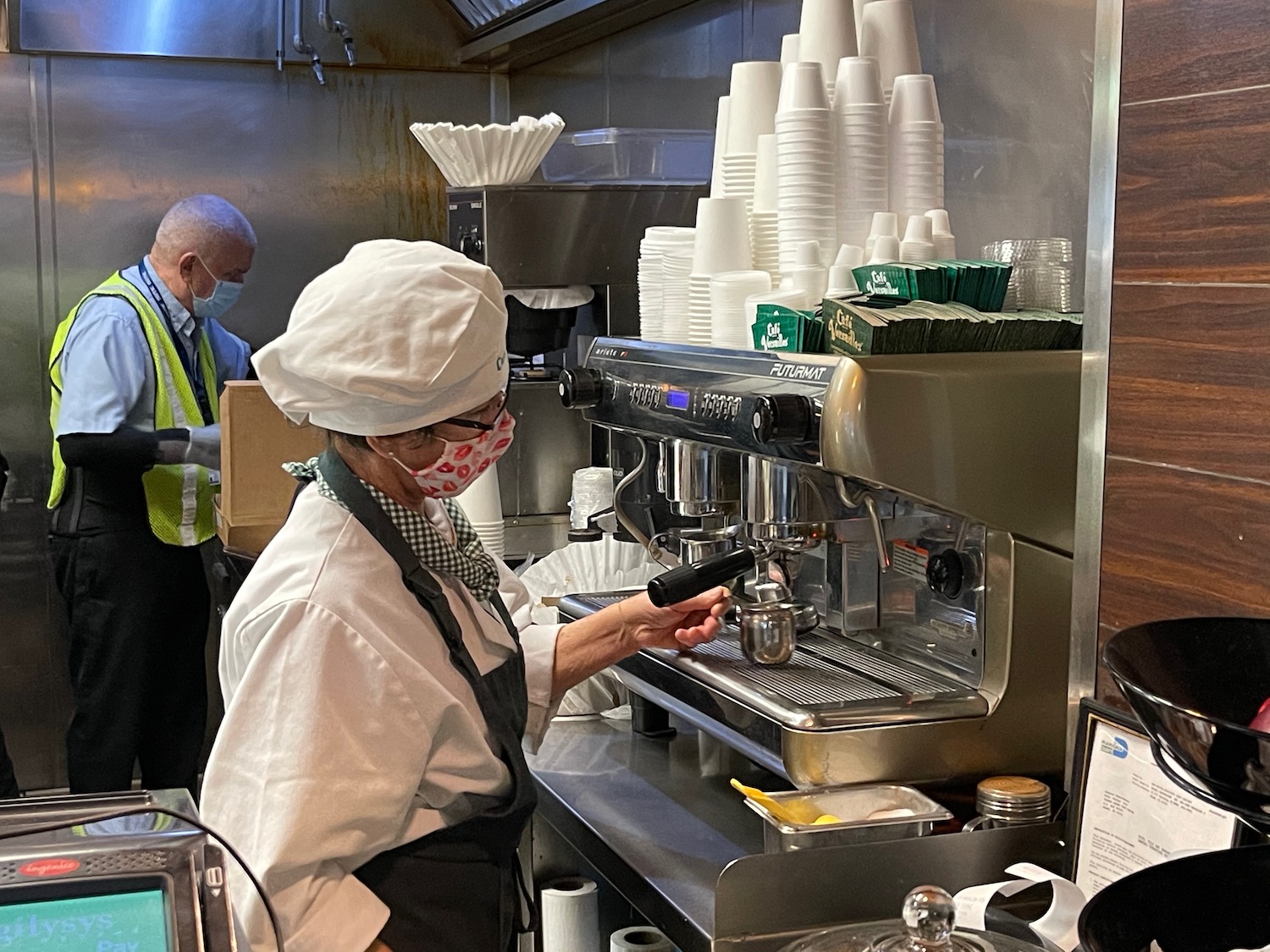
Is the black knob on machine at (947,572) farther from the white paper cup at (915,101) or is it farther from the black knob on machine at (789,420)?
the white paper cup at (915,101)

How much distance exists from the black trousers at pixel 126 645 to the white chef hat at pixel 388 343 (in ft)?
7.22

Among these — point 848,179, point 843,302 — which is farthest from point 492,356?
point 848,179

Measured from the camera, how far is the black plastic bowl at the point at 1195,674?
2.43 ft

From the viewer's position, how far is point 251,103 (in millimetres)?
4312

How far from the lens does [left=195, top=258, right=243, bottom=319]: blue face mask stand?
3.69 m

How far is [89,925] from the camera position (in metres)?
0.74

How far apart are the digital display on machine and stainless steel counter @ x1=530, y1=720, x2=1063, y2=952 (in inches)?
29.4

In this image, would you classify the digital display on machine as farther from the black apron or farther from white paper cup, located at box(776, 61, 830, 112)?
white paper cup, located at box(776, 61, 830, 112)

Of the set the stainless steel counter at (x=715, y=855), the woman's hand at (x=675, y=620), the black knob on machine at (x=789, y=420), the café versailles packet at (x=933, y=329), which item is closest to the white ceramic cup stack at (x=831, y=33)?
the café versailles packet at (x=933, y=329)

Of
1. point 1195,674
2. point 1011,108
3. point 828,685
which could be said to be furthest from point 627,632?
point 1195,674

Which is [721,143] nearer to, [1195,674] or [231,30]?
[1195,674]

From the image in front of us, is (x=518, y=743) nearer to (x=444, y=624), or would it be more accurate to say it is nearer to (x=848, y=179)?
(x=444, y=624)

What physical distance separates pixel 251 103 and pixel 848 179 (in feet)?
9.81

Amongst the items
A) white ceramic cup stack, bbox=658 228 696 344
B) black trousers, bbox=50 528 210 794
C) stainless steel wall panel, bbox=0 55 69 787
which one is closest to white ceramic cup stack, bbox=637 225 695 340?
white ceramic cup stack, bbox=658 228 696 344
